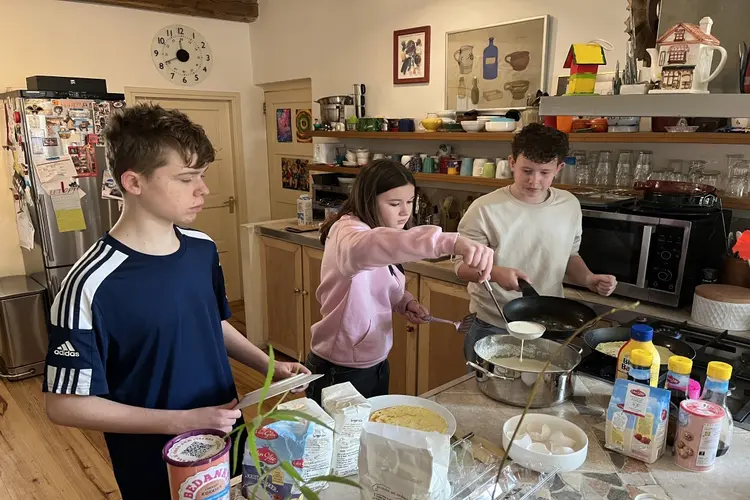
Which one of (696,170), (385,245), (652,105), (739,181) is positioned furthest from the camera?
(696,170)

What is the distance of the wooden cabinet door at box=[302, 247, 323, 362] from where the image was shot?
344 centimetres

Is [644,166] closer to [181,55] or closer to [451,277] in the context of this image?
[451,277]

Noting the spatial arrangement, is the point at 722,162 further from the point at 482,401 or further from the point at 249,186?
the point at 249,186

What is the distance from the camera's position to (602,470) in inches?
43.8

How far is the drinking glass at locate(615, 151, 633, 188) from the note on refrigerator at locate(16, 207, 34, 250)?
362 centimetres

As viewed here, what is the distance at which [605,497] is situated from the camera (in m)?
1.03

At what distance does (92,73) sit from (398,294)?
347 centimetres

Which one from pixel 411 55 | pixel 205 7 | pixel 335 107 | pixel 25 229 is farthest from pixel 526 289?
pixel 205 7

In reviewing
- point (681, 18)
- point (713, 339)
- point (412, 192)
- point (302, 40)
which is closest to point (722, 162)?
Result: point (713, 339)

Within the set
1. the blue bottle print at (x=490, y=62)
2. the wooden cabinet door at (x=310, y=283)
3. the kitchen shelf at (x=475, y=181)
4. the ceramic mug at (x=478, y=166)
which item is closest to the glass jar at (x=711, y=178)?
the kitchen shelf at (x=475, y=181)

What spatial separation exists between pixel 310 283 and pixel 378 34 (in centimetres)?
174

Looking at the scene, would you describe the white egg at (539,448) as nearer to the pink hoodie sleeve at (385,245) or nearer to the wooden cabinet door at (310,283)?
the pink hoodie sleeve at (385,245)

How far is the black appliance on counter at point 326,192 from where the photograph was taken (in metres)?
3.79

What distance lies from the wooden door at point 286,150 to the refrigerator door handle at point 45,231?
192cm
